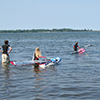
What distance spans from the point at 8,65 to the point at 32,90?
9.76m

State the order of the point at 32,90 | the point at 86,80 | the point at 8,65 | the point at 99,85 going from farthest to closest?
the point at 8,65 → the point at 86,80 → the point at 99,85 → the point at 32,90

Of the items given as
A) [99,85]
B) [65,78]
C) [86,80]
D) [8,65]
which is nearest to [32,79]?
[65,78]

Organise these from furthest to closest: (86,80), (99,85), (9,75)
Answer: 1. (9,75)
2. (86,80)
3. (99,85)

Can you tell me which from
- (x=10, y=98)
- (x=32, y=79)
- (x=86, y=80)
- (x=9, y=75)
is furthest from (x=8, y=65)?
(x=10, y=98)

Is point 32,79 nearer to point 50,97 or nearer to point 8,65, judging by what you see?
point 50,97

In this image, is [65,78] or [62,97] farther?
[65,78]

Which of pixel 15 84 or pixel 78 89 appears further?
pixel 15 84

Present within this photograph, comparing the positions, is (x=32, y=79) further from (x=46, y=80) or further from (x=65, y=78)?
(x=65, y=78)

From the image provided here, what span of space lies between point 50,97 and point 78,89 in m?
2.00

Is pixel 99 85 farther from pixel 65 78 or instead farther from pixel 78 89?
pixel 65 78

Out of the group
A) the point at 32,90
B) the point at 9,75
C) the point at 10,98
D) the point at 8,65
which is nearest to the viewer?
the point at 10,98

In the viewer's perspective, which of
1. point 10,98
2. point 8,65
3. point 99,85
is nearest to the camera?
point 10,98

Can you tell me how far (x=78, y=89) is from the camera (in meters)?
12.8

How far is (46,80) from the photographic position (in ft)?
50.1
